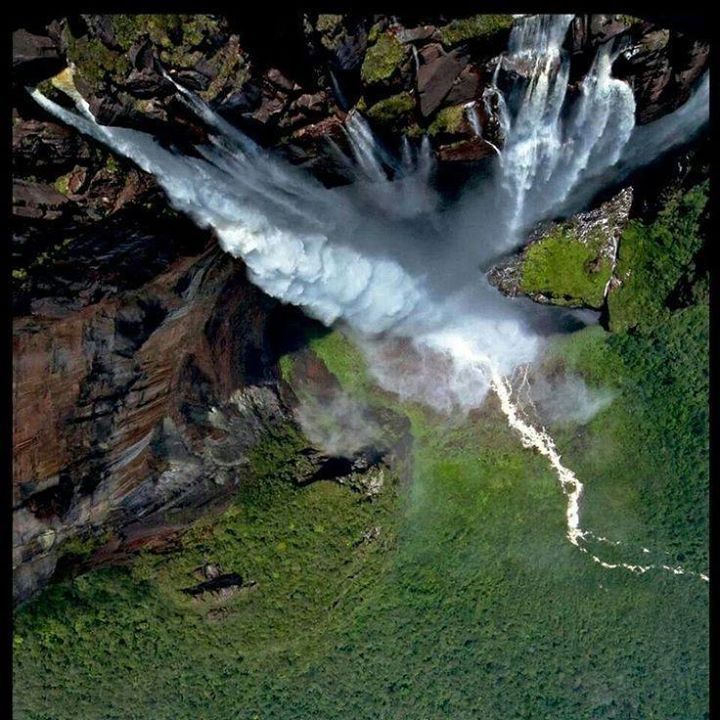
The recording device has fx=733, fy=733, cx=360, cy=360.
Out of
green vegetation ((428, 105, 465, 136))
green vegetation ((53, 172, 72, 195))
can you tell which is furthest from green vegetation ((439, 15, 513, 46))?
green vegetation ((53, 172, 72, 195))

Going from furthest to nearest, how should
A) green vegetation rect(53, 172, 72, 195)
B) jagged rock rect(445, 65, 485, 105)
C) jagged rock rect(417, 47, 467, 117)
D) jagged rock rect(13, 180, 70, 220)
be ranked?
Result: jagged rock rect(445, 65, 485, 105) < jagged rock rect(417, 47, 467, 117) < green vegetation rect(53, 172, 72, 195) < jagged rock rect(13, 180, 70, 220)

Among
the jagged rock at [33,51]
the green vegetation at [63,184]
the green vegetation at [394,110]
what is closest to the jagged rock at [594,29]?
the green vegetation at [394,110]

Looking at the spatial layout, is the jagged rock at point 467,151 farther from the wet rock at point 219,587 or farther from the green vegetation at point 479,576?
the wet rock at point 219,587

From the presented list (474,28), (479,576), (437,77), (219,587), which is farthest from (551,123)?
(219,587)

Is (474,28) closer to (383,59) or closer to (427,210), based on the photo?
(383,59)

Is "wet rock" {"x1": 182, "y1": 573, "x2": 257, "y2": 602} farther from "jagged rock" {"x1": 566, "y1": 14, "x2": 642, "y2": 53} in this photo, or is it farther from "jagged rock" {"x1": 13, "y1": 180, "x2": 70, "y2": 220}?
"jagged rock" {"x1": 566, "y1": 14, "x2": 642, "y2": 53}

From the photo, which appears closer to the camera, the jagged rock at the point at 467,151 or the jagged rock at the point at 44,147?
the jagged rock at the point at 44,147

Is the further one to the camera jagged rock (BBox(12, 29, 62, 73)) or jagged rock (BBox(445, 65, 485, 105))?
jagged rock (BBox(445, 65, 485, 105))
